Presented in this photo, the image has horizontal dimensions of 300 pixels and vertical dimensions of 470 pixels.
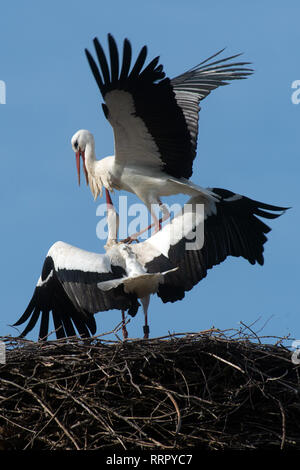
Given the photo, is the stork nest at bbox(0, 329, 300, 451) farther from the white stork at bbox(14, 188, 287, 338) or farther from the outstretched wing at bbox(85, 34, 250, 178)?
the outstretched wing at bbox(85, 34, 250, 178)

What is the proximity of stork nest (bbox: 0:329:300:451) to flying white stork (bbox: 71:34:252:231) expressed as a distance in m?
1.94

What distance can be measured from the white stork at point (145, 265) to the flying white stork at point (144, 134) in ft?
0.97

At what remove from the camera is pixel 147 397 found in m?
6.57

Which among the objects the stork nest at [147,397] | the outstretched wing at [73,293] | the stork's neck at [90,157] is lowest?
the stork nest at [147,397]

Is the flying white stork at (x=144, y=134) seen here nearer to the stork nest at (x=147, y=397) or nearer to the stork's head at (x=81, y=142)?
the stork's head at (x=81, y=142)

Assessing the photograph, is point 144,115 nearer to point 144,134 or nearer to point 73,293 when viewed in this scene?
point 144,134

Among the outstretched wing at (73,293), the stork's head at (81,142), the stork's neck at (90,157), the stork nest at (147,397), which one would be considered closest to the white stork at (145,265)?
the outstretched wing at (73,293)

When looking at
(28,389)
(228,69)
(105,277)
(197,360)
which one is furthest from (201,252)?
(228,69)

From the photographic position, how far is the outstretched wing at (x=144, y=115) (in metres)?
8.14

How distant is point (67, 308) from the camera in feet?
26.6

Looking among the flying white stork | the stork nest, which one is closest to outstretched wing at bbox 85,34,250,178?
the flying white stork

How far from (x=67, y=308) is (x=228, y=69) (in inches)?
142

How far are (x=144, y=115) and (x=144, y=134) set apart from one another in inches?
10.4

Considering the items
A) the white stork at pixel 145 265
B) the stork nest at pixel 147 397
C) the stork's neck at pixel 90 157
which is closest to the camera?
the stork nest at pixel 147 397
